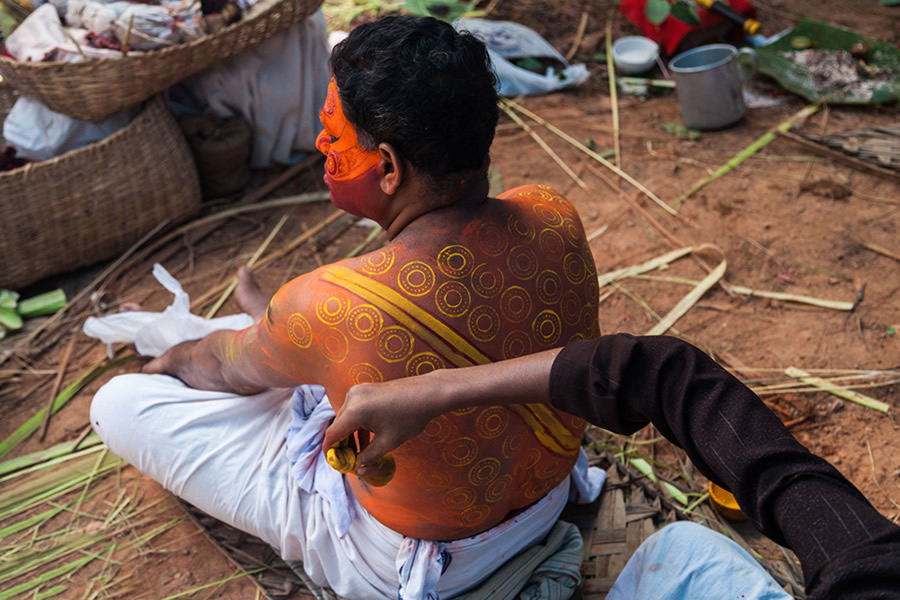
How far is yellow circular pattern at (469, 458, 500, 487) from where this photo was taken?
1826 millimetres

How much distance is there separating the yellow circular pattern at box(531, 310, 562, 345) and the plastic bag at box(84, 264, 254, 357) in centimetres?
144

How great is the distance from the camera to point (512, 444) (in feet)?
6.02

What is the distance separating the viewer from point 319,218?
430 centimetres

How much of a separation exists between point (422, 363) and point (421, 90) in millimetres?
599

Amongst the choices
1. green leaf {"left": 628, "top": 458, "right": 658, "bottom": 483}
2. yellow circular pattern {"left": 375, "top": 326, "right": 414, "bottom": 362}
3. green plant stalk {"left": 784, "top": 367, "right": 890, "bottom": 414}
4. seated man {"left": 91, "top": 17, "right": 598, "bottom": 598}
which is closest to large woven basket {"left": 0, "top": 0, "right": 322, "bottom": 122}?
seated man {"left": 91, "top": 17, "right": 598, "bottom": 598}

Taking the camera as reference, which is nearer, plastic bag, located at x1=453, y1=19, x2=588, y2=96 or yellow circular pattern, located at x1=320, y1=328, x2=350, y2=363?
yellow circular pattern, located at x1=320, y1=328, x2=350, y2=363

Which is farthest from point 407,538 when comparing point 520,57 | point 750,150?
point 520,57

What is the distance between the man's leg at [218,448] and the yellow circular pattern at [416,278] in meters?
0.94

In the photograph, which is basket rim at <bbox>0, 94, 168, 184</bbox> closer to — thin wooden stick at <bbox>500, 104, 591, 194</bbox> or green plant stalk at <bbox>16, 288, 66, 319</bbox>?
green plant stalk at <bbox>16, 288, 66, 319</bbox>

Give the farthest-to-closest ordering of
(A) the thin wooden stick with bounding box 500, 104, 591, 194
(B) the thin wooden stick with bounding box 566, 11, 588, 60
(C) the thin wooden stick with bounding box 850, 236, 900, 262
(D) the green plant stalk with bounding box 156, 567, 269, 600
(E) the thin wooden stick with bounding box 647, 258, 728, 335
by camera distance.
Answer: (B) the thin wooden stick with bounding box 566, 11, 588, 60 → (A) the thin wooden stick with bounding box 500, 104, 591, 194 → (C) the thin wooden stick with bounding box 850, 236, 900, 262 → (E) the thin wooden stick with bounding box 647, 258, 728, 335 → (D) the green plant stalk with bounding box 156, 567, 269, 600

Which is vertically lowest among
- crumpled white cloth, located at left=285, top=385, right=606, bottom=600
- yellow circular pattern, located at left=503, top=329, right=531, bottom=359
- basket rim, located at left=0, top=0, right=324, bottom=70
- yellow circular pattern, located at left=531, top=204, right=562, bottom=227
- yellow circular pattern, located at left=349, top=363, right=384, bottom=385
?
crumpled white cloth, located at left=285, top=385, right=606, bottom=600

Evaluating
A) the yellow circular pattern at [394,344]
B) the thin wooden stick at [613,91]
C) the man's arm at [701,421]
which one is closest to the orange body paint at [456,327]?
the yellow circular pattern at [394,344]

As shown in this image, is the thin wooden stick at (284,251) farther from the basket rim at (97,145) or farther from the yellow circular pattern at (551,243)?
the yellow circular pattern at (551,243)

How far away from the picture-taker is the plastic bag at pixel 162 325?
9.57 ft
